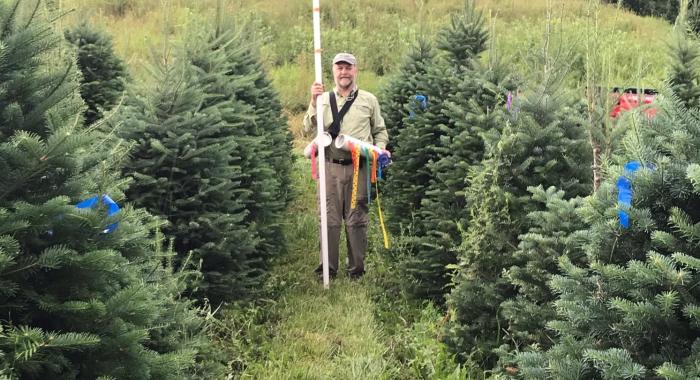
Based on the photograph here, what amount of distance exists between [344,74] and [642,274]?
14.5 ft

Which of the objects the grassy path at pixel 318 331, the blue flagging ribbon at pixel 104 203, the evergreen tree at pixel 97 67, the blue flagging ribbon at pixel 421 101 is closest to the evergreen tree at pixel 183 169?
the grassy path at pixel 318 331

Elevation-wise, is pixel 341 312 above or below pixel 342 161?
below

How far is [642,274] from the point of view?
233 centimetres

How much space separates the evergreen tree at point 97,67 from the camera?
320 inches

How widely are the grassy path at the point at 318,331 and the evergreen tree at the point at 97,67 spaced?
328 cm

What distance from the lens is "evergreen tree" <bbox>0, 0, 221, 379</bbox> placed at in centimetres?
211

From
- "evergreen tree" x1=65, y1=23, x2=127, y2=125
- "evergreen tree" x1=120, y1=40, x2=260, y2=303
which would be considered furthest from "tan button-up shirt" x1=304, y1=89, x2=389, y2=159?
"evergreen tree" x1=65, y1=23, x2=127, y2=125

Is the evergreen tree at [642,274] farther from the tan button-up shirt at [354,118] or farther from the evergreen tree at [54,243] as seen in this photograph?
the tan button-up shirt at [354,118]

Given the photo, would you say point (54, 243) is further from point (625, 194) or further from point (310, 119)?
point (310, 119)

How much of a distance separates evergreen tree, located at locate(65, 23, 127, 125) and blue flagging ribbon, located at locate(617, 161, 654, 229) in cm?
687

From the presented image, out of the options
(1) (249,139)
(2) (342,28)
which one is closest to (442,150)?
(1) (249,139)

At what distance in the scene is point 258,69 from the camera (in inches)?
343

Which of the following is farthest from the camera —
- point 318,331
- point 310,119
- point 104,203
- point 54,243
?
point 310,119

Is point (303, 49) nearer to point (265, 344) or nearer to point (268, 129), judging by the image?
→ point (268, 129)
